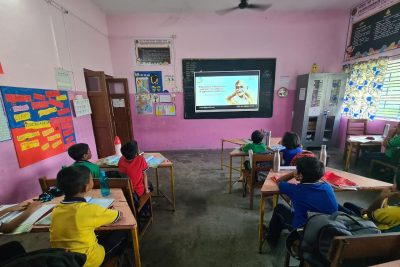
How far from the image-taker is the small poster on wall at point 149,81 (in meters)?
4.57

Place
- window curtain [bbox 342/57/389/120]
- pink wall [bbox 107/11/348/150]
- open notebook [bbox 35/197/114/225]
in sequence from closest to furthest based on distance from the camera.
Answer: open notebook [bbox 35/197/114/225]
window curtain [bbox 342/57/389/120]
pink wall [bbox 107/11/348/150]

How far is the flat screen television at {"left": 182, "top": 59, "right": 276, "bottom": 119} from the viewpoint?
4.61 meters

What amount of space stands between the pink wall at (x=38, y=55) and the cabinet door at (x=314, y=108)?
15.9ft

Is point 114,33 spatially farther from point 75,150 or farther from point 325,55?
point 325,55

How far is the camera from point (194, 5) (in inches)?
158

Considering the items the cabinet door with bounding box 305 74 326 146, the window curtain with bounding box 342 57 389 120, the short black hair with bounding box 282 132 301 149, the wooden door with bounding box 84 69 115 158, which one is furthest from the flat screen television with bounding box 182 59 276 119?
the short black hair with bounding box 282 132 301 149

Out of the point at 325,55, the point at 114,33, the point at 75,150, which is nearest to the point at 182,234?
the point at 75,150

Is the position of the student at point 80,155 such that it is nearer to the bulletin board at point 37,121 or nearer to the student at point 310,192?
the bulletin board at point 37,121

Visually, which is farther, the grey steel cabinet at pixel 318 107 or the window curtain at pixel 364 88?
the grey steel cabinet at pixel 318 107

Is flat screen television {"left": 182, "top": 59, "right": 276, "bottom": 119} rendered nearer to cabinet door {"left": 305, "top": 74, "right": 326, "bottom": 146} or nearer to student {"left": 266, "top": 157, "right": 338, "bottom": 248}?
cabinet door {"left": 305, "top": 74, "right": 326, "bottom": 146}

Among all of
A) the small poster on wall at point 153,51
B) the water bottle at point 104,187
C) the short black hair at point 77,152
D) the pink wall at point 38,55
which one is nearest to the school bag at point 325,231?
the water bottle at point 104,187

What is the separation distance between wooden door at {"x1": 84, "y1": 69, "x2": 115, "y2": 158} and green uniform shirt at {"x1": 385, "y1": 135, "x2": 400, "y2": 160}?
4649 mm

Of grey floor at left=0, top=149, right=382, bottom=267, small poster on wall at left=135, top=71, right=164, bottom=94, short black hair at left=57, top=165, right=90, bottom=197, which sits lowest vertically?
grey floor at left=0, top=149, right=382, bottom=267

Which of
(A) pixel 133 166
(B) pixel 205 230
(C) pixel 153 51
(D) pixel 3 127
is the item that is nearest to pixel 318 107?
(B) pixel 205 230
